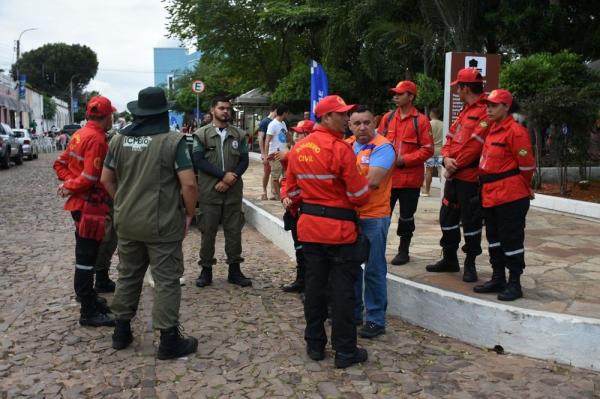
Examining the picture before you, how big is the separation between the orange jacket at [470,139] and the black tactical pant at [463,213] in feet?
0.33

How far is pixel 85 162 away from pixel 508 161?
3.40 meters

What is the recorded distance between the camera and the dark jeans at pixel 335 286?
13.7ft

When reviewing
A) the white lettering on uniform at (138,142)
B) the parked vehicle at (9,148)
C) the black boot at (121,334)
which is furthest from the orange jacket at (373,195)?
the parked vehicle at (9,148)

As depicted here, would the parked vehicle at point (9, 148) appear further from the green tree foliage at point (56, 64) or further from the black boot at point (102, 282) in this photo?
the green tree foliage at point (56, 64)

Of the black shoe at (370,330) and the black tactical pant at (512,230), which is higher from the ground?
the black tactical pant at (512,230)

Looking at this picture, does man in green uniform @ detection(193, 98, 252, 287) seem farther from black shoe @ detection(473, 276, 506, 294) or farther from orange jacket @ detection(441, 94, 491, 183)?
black shoe @ detection(473, 276, 506, 294)

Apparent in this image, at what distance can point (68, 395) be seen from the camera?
3.80 metres

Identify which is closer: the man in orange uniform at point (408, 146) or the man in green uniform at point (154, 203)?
the man in green uniform at point (154, 203)

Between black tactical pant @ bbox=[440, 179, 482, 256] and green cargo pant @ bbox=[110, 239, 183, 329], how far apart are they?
2573 millimetres

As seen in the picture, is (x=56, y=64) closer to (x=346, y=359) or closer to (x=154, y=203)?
(x=154, y=203)

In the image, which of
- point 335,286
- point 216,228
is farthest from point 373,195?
point 216,228

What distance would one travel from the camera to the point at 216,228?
635cm

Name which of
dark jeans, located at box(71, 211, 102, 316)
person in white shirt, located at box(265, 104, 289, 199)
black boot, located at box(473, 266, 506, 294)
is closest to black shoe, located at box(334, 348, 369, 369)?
black boot, located at box(473, 266, 506, 294)

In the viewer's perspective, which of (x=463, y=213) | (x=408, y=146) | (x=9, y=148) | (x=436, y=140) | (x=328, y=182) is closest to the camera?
(x=328, y=182)
